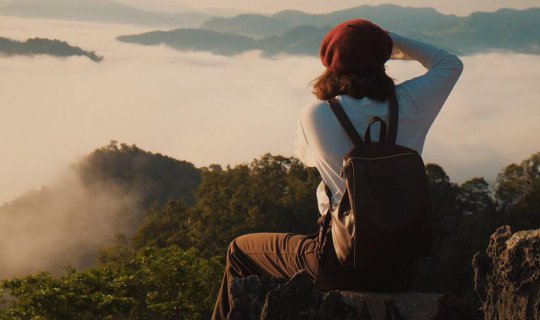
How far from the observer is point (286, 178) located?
1704 inches

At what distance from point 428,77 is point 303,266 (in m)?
1.26

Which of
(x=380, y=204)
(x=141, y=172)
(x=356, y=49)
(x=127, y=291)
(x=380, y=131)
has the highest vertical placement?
(x=356, y=49)

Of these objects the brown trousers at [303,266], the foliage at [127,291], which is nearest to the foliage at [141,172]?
the foliage at [127,291]

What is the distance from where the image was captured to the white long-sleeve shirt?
3953 millimetres

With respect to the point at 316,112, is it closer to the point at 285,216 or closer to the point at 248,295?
the point at 248,295

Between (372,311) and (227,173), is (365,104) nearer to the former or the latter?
(372,311)

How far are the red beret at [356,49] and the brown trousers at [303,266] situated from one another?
938mm

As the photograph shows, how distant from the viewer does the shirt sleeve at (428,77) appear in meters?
4.20

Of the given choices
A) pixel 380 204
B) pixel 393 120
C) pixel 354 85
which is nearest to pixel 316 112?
pixel 354 85

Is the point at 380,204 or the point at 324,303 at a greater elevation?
the point at 380,204

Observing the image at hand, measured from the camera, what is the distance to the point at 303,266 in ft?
13.9

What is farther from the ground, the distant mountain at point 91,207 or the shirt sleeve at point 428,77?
the shirt sleeve at point 428,77

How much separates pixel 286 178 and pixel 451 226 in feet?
32.6

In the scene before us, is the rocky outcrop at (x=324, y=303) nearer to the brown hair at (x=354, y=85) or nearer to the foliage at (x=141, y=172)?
the brown hair at (x=354, y=85)
